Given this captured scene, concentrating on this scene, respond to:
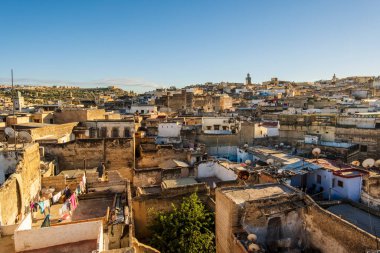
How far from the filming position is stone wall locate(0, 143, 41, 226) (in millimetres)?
9614

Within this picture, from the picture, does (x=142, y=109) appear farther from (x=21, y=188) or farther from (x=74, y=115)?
(x=21, y=188)

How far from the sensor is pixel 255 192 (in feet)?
35.8

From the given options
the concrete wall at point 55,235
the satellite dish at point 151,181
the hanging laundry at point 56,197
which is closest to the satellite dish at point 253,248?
the concrete wall at point 55,235

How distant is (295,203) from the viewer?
33.8 feet

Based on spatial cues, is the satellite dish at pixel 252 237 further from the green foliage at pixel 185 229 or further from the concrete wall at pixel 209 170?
the concrete wall at pixel 209 170

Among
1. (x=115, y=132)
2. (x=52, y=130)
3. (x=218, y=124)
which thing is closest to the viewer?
(x=52, y=130)

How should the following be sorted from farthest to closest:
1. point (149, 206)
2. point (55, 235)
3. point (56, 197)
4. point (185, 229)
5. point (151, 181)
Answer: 1. point (151, 181)
2. point (149, 206)
3. point (185, 229)
4. point (56, 197)
5. point (55, 235)

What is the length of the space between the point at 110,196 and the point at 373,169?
17.0 meters

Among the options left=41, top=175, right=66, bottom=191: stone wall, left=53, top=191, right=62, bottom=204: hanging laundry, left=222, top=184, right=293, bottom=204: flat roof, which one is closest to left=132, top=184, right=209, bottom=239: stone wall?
left=53, top=191, right=62, bottom=204: hanging laundry

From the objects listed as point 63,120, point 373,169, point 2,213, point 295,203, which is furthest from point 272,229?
point 63,120

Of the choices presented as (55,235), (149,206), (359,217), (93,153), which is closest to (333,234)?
(359,217)

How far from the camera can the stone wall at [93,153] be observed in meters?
19.7

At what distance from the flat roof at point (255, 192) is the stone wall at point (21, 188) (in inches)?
302

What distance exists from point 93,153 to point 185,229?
1001 cm
